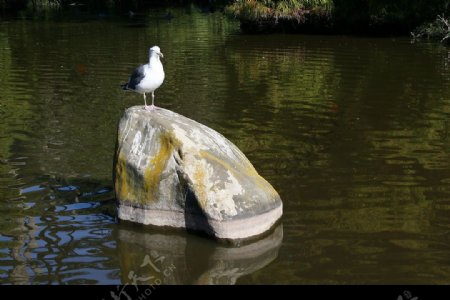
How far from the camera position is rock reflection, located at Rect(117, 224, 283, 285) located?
8.62 meters

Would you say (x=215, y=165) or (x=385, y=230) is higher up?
(x=215, y=165)

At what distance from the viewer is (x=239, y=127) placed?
1655 cm

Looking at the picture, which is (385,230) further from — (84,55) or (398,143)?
(84,55)

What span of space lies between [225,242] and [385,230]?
8.10 feet

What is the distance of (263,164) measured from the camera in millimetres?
13414

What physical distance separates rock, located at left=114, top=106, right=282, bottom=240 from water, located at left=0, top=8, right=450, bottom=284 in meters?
0.27

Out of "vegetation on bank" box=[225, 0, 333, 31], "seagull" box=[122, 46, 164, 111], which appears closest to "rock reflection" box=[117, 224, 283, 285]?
"seagull" box=[122, 46, 164, 111]

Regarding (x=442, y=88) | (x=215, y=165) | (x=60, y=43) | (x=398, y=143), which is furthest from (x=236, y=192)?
(x=60, y=43)

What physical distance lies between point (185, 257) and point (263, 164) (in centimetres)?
460

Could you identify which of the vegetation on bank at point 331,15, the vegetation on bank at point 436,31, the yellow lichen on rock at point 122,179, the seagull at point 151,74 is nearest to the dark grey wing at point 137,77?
the seagull at point 151,74

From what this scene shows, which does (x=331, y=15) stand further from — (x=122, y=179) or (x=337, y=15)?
(x=122, y=179)

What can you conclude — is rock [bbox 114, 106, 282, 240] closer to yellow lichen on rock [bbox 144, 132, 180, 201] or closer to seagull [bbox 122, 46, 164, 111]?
yellow lichen on rock [bbox 144, 132, 180, 201]
